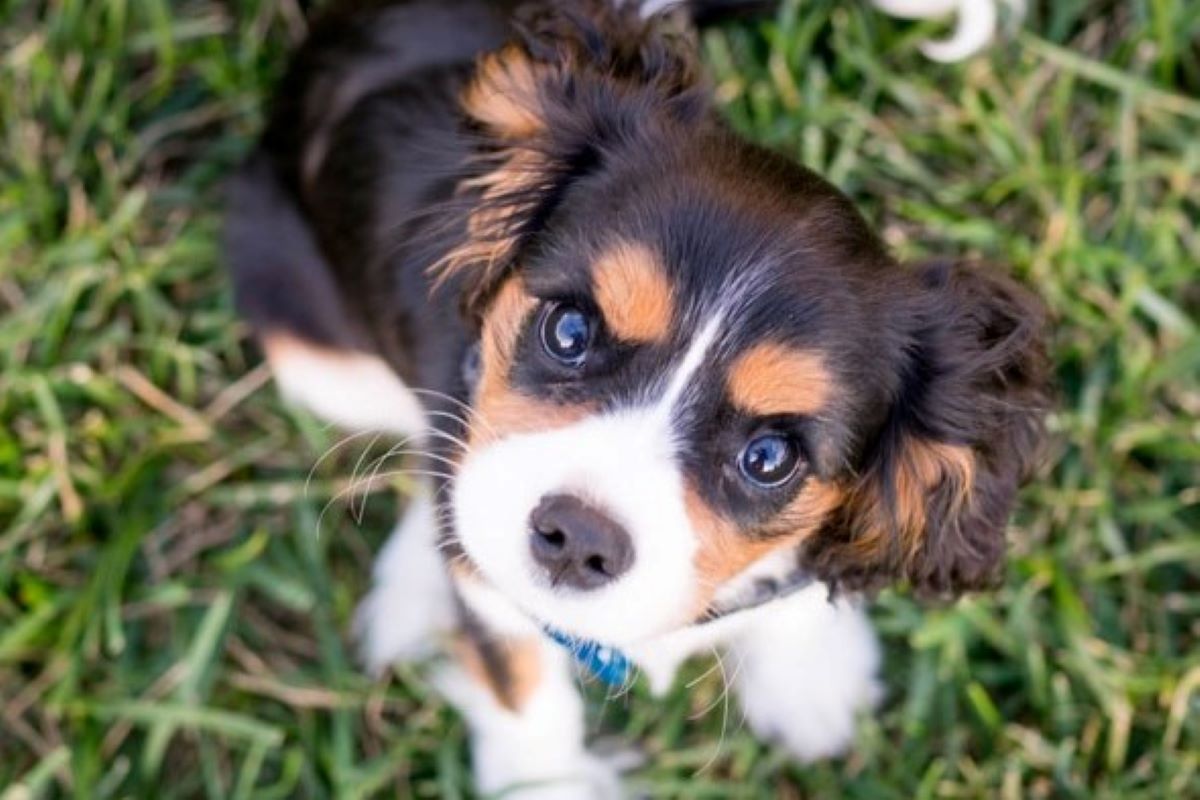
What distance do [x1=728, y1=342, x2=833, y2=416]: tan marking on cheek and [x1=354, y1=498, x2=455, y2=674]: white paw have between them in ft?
5.26

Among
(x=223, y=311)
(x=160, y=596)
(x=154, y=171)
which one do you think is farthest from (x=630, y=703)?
(x=154, y=171)

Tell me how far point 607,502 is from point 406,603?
1.68 metres

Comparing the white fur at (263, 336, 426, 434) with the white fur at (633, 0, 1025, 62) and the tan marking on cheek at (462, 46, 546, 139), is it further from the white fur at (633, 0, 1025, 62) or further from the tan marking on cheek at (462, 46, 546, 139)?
the white fur at (633, 0, 1025, 62)

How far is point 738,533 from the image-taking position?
2.78m

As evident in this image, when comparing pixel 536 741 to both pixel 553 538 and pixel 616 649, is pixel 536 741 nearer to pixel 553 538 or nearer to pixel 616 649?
pixel 616 649

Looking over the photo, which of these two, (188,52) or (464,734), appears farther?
(188,52)

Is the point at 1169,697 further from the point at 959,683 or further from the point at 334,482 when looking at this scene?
the point at 334,482

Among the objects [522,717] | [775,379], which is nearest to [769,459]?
[775,379]

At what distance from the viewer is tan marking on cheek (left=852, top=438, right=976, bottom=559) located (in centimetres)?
290

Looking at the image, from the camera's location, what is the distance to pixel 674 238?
2686 millimetres

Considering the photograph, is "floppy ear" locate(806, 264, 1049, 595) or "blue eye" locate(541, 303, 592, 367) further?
"floppy ear" locate(806, 264, 1049, 595)

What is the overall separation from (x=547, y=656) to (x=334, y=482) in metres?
0.92

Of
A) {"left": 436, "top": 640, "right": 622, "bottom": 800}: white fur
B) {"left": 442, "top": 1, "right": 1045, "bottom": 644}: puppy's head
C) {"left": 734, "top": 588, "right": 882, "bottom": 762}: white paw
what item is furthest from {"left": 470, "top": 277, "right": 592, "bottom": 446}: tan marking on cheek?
{"left": 734, "top": 588, "right": 882, "bottom": 762}: white paw

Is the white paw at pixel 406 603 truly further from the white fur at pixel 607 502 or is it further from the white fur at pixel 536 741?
the white fur at pixel 607 502
